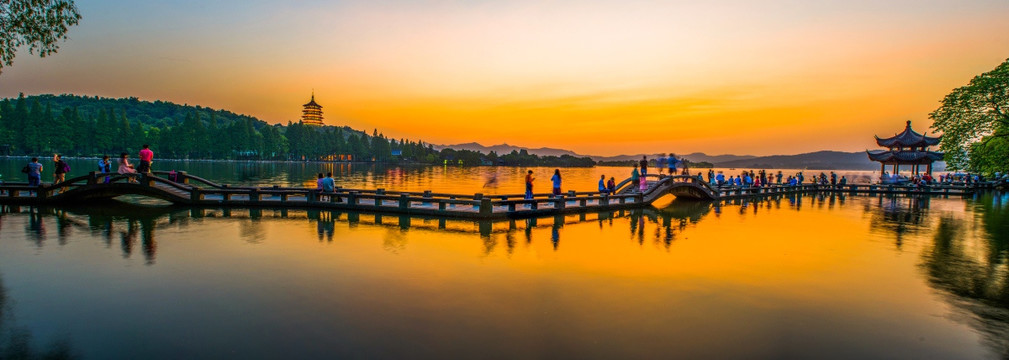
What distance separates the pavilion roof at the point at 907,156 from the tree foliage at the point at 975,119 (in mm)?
38263

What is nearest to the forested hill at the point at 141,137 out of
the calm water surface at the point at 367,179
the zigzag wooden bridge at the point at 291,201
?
the calm water surface at the point at 367,179

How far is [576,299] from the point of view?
8.24 meters

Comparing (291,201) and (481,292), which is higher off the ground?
(291,201)

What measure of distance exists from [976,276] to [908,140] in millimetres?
58582

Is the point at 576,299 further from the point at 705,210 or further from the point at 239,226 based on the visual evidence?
Answer: the point at 705,210

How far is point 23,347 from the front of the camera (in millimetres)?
5680

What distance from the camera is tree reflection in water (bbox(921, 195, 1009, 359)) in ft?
24.4

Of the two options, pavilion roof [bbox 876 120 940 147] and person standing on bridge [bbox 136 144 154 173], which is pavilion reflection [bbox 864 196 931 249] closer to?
person standing on bridge [bbox 136 144 154 173]

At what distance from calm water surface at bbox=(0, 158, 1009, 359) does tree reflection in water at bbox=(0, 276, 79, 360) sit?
34 mm

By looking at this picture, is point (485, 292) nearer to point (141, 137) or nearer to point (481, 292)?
point (481, 292)

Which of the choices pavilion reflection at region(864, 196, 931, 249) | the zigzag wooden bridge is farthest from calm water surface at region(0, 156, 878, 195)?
pavilion reflection at region(864, 196, 931, 249)

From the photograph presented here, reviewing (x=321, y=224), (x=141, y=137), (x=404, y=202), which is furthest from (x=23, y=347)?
(x=141, y=137)

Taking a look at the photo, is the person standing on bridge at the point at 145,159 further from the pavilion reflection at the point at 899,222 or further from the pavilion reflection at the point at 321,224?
the pavilion reflection at the point at 899,222

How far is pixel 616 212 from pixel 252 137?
141950 mm
